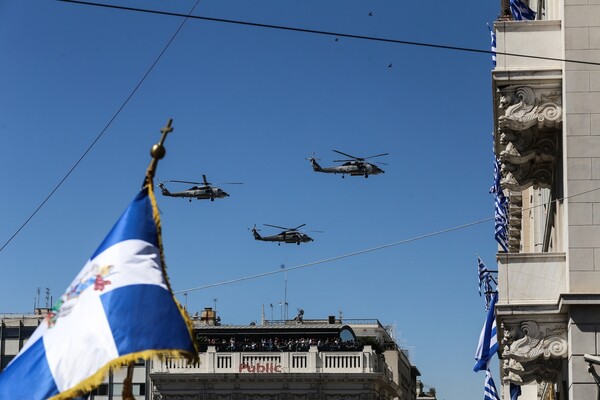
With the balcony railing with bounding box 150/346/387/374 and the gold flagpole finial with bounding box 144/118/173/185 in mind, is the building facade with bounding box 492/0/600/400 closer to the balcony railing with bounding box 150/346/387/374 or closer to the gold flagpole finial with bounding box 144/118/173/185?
the gold flagpole finial with bounding box 144/118/173/185

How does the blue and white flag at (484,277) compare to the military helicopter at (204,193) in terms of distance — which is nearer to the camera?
the blue and white flag at (484,277)

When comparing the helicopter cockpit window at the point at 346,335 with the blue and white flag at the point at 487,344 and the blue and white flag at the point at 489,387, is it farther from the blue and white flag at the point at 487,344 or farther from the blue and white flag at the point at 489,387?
the blue and white flag at the point at 487,344

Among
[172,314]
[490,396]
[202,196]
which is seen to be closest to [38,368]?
[172,314]

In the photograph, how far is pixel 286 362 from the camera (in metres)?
101

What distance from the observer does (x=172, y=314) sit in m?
12.1

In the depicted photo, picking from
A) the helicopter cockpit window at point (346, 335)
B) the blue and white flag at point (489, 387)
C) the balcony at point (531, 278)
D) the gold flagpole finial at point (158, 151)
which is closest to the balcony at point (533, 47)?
the balcony at point (531, 278)

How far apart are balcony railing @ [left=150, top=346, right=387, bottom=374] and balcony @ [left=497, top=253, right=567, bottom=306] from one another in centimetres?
8180

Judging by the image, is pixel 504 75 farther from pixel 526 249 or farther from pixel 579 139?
pixel 526 249

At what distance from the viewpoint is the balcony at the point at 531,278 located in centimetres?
1841

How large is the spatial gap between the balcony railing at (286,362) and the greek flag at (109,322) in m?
88.0

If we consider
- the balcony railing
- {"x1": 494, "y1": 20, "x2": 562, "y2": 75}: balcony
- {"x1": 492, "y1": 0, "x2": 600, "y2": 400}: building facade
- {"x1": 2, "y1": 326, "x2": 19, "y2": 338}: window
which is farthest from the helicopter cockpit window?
{"x1": 494, "y1": 20, "x2": 562, "y2": 75}: balcony

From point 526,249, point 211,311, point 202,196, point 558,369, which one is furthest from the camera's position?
point 211,311

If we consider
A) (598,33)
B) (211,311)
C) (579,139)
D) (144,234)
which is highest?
(211,311)

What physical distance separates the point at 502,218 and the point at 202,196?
80461mm
